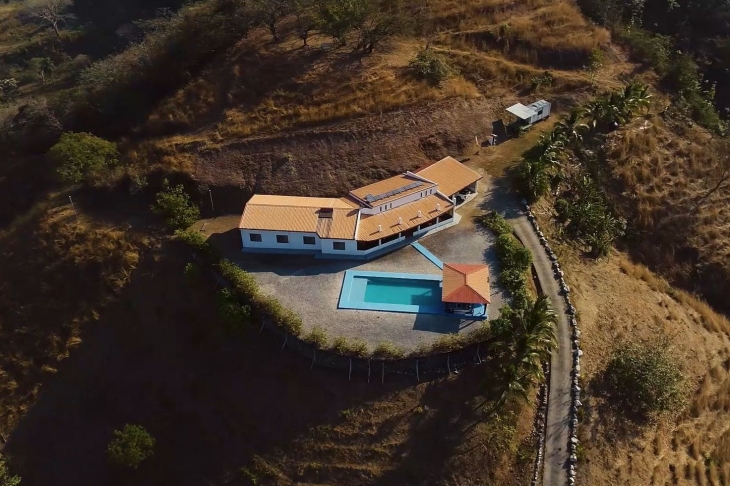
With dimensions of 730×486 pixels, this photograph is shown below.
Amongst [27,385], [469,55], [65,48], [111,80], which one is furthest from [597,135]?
[65,48]

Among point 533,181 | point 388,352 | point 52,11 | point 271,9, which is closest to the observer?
point 388,352

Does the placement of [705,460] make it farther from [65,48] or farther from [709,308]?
[65,48]

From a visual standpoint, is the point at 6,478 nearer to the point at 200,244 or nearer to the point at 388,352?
the point at 200,244

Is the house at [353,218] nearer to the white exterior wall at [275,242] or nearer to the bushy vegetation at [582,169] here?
the white exterior wall at [275,242]

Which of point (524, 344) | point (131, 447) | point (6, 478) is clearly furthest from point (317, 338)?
point (6, 478)

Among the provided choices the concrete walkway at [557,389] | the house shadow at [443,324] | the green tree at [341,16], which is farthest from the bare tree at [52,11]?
the concrete walkway at [557,389]

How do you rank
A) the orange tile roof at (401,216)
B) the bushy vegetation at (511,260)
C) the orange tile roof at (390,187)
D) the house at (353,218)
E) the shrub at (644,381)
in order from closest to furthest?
the shrub at (644,381), the bushy vegetation at (511,260), the house at (353,218), the orange tile roof at (401,216), the orange tile roof at (390,187)

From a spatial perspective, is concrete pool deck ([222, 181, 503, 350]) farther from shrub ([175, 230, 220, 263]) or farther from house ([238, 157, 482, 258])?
shrub ([175, 230, 220, 263])

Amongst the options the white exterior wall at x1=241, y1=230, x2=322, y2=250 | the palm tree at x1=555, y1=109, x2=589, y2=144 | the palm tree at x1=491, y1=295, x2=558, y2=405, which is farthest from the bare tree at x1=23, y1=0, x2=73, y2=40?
the palm tree at x1=491, y1=295, x2=558, y2=405
